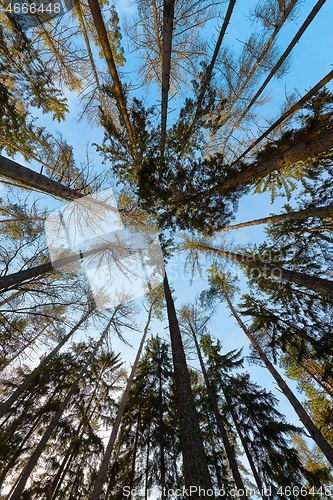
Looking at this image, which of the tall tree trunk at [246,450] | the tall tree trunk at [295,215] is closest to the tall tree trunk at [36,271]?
the tall tree trunk at [295,215]

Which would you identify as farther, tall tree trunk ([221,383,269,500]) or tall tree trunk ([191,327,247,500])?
tall tree trunk ([191,327,247,500])

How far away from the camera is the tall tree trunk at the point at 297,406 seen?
19.6 ft

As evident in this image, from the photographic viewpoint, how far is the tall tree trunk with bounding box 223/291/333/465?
236 inches

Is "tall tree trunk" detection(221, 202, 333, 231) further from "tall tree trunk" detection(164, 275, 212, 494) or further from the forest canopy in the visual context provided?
"tall tree trunk" detection(164, 275, 212, 494)

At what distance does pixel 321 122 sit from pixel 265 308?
613cm

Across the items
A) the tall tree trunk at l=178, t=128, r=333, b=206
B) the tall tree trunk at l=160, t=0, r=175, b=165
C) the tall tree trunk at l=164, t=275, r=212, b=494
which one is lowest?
the tall tree trunk at l=164, t=275, r=212, b=494

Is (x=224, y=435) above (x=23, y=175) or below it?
above

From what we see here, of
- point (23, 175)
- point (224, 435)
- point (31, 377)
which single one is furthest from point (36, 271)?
point (224, 435)

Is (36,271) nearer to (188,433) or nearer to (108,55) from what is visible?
(188,433)

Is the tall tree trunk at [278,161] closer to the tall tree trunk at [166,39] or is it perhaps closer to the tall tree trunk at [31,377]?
the tall tree trunk at [166,39]

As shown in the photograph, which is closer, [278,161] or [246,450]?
[278,161]

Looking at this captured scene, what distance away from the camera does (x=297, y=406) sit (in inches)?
277

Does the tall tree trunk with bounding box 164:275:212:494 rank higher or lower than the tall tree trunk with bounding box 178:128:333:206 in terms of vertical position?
lower

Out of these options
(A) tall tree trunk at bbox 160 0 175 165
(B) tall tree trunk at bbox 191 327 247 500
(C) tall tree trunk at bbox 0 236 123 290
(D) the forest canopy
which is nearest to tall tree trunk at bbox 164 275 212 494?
(D) the forest canopy
